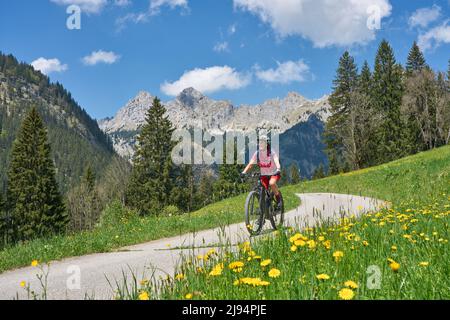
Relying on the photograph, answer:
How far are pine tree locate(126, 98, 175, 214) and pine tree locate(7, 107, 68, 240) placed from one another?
1069 centimetres

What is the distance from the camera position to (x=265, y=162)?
9.76m

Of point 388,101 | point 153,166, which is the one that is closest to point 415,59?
point 388,101

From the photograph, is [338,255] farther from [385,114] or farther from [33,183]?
[385,114]

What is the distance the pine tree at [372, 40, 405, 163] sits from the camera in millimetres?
63438

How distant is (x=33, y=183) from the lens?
4878 centimetres

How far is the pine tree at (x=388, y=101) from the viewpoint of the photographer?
208 feet

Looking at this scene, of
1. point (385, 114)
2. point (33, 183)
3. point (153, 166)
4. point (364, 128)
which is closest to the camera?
point (33, 183)

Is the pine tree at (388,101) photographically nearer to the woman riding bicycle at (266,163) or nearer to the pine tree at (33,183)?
the pine tree at (33,183)

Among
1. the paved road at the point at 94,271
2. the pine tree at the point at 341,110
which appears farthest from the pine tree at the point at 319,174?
the paved road at the point at 94,271

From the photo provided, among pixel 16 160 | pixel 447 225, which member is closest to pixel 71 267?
pixel 447 225

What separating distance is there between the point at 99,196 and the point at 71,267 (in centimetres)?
5575

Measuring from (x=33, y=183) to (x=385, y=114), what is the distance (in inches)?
2145

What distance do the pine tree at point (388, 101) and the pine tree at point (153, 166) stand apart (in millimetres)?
32584
